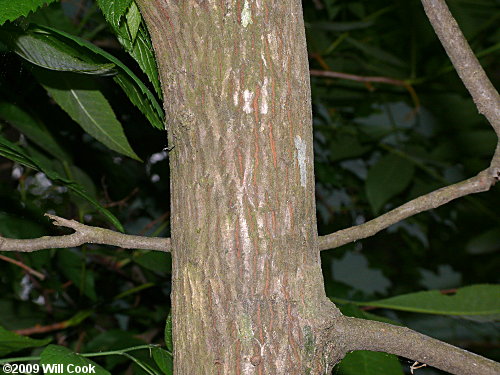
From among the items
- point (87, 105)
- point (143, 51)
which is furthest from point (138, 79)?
point (87, 105)

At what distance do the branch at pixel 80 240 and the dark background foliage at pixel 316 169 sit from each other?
10.9 inches

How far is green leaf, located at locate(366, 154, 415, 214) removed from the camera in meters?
0.91

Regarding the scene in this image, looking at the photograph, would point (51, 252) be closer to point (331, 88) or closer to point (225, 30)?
point (225, 30)

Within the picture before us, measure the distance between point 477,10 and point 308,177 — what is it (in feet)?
2.54

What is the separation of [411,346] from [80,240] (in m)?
0.20

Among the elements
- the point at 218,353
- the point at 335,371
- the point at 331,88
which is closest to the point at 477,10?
the point at 331,88

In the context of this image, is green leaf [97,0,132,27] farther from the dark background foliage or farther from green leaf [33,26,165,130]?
the dark background foliage

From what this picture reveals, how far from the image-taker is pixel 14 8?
29 cm

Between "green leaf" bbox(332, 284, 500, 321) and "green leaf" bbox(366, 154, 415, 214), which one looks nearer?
"green leaf" bbox(332, 284, 500, 321)

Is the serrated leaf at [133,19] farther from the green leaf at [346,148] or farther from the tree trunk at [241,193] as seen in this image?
the green leaf at [346,148]

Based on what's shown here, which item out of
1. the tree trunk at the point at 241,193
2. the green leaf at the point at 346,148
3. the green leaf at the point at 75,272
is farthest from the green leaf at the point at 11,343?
the green leaf at the point at 346,148

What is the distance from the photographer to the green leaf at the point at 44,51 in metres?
0.38

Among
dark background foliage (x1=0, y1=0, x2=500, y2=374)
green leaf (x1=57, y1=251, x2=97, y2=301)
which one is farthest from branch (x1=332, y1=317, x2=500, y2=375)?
green leaf (x1=57, y1=251, x2=97, y2=301)

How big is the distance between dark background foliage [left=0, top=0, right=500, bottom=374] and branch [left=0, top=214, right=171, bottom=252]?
28 cm
